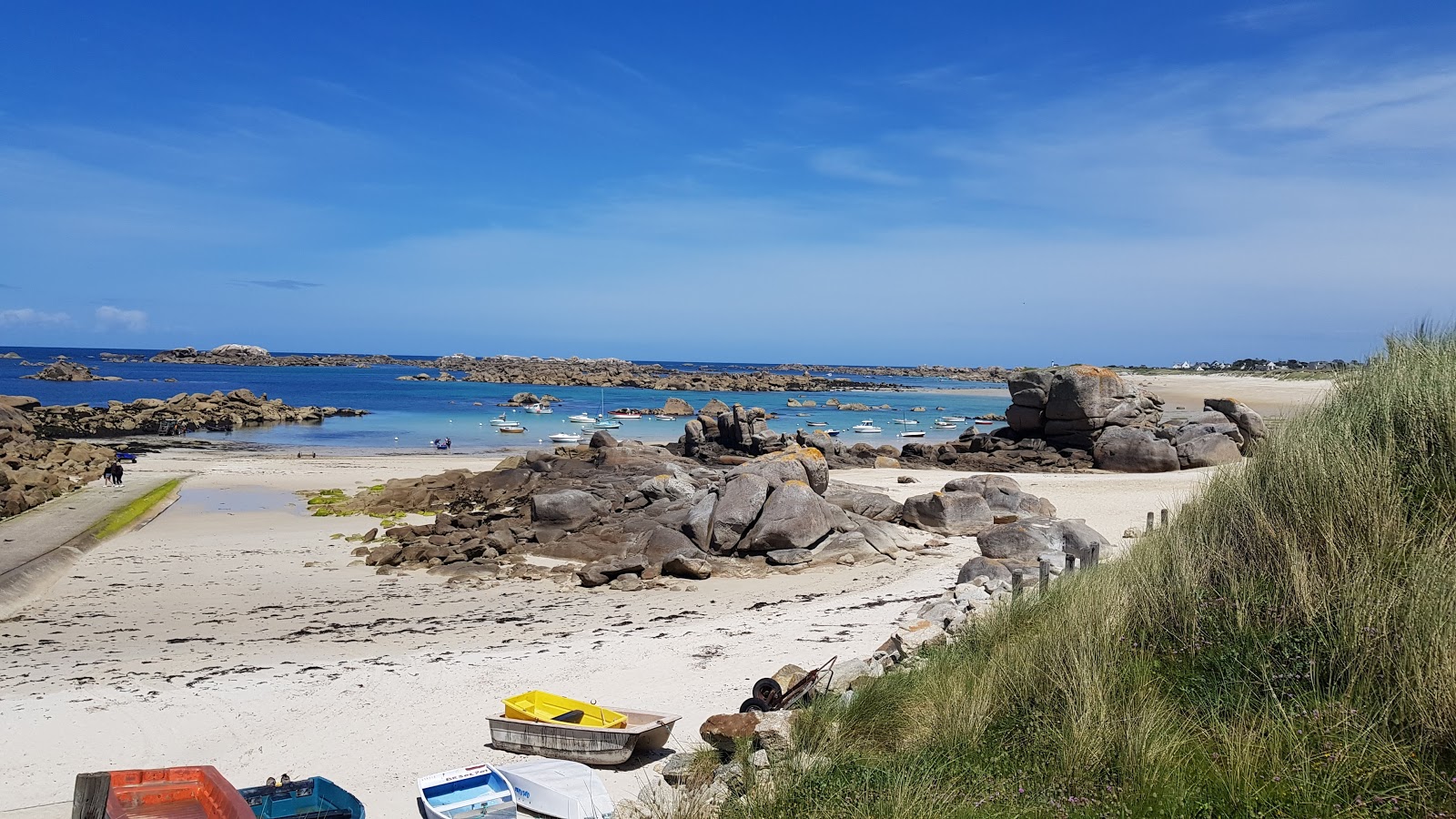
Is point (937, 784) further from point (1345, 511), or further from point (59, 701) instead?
point (59, 701)

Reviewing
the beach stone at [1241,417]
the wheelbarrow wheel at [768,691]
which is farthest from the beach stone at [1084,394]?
the wheelbarrow wheel at [768,691]

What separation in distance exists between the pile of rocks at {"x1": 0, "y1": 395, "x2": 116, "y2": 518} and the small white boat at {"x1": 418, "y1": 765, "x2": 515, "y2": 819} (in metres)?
18.9

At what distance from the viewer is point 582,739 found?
7891mm

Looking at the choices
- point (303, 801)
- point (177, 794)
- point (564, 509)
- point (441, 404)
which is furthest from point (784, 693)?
point (441, 404)

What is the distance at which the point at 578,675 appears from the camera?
→ 34.5ft

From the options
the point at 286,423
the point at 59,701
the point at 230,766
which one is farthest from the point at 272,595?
the point at 286,423

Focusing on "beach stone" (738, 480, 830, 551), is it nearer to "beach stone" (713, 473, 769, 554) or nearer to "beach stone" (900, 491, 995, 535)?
"beach stone" (713, 473, 769, 554)

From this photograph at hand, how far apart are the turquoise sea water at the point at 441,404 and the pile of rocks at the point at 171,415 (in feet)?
7.31

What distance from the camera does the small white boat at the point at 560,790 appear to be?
22.3ft

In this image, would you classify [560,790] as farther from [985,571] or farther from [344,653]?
[985,571]

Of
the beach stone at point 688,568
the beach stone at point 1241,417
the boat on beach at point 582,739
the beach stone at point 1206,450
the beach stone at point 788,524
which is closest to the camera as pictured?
the boat on beach at point 582,739

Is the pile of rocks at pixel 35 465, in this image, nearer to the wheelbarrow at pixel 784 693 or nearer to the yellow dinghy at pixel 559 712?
the yellow dinghy at pixel 559 712

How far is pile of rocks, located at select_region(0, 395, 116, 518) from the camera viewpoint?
2148 centimetres

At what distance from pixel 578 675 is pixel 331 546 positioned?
1073 centimetres
